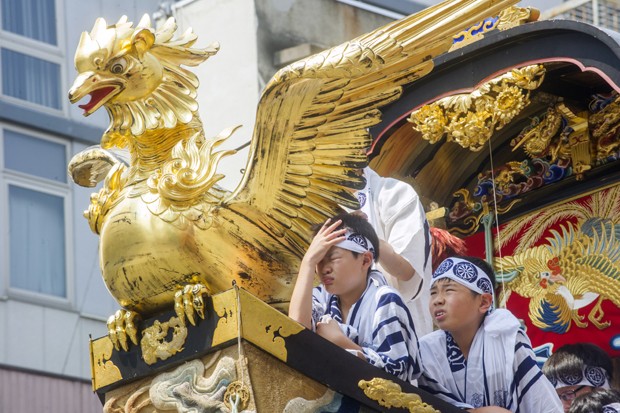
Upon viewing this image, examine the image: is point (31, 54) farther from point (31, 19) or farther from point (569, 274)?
point (569, 274)

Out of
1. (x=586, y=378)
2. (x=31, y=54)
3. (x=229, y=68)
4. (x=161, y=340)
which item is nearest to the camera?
(x=161, y=340)

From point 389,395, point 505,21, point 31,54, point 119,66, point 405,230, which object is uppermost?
point 31,54

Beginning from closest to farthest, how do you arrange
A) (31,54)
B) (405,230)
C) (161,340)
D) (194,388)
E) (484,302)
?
(194,388), (161,340), (484,302), (405,230), (31,54)

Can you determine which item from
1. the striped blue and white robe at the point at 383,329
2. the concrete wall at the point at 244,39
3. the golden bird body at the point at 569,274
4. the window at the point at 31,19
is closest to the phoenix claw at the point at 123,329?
the striped blue and white robe at the point at 383,329

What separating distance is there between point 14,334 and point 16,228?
3.32 ft

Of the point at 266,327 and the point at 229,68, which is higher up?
the point at 229,68

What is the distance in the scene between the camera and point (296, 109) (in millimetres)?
6402

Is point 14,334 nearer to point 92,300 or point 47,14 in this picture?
point 92,300

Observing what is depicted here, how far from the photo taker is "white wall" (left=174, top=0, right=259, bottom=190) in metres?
13.3

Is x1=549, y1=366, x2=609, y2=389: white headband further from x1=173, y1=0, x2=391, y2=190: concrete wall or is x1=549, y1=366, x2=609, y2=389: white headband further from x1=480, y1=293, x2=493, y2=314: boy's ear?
x1=173, y1=0, x2=391, y2=190: concrete wall

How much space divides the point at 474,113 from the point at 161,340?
236 centimetres

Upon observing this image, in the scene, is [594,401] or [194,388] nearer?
[194,388]

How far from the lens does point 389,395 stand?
615 centimetres

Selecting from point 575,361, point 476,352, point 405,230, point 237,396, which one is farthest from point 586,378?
point 237,396
